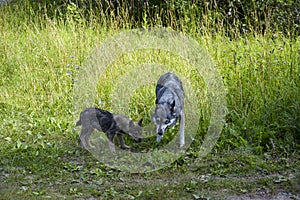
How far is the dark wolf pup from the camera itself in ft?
20.6

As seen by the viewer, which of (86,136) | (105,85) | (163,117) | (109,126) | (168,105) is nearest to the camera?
(163,117)

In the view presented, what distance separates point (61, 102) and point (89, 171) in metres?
2.71

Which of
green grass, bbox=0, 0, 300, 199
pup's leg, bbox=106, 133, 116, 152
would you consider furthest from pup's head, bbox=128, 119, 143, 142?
green grass, bbox=0, 0, 300, 199

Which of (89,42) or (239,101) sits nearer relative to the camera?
(239,101)

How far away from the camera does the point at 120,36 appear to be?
9.38 meters

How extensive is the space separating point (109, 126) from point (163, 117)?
40.5 inches

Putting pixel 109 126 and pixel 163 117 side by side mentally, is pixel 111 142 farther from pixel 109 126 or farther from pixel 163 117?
pixel 163 117

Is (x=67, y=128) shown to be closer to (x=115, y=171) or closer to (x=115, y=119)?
(x=115, y=119)

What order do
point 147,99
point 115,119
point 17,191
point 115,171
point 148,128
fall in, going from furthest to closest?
1. point 147,99
2. point 148,128
3. point 115,119
4. point 115,171
5. point 17,191

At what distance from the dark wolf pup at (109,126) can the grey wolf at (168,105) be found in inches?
18.1

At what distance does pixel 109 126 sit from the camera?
6355mm

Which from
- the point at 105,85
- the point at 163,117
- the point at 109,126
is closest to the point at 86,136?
the point at 109,126

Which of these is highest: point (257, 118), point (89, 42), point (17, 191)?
point (89, 42)

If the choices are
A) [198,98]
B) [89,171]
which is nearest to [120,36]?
[198,98]
